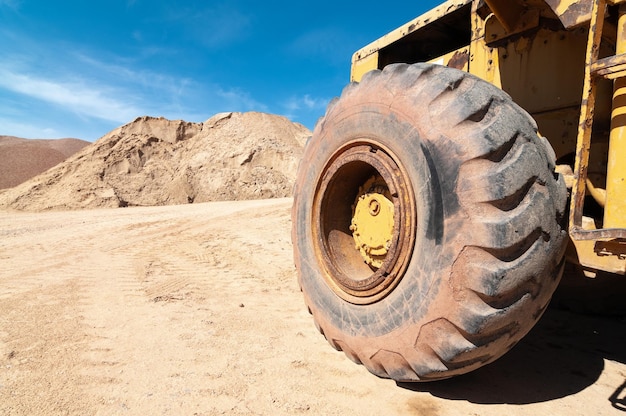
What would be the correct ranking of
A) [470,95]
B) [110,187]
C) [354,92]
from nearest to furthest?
[470,95]
[354,92]
[110,187]

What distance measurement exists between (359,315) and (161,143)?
23.6 m

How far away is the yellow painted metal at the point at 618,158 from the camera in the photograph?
1650mm

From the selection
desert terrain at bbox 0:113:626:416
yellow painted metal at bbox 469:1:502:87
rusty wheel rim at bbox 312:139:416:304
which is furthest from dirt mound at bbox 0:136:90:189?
yellow painted metal at bbox 469:1:502:87

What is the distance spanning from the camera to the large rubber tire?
1.63 metres

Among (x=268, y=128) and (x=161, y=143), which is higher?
(x=268, y=128)

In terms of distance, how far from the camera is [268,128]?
2581 cm

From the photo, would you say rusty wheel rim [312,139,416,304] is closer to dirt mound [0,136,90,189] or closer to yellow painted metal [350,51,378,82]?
yellow painted metal [350,51,378,82]

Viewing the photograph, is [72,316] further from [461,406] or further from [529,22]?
[529,22]

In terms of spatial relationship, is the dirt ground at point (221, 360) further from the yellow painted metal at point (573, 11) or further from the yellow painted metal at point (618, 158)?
the yellow painted metal at point (573, 11)

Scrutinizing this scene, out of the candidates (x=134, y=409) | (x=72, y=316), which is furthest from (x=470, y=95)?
(x=72, y=316)

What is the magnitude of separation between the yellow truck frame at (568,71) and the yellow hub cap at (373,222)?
888 millimetres

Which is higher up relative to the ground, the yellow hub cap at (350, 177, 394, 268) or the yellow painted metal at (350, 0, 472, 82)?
the yellow painted metal at (350, 0, 472, 82)

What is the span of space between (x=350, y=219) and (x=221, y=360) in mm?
1185

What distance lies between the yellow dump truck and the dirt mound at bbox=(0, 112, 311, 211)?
17084 millimetres
